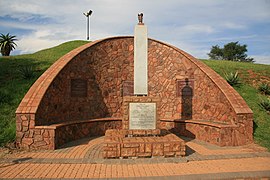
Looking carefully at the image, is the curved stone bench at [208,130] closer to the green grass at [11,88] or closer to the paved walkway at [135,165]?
the paved walkway at [135,165]

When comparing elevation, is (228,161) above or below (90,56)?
below

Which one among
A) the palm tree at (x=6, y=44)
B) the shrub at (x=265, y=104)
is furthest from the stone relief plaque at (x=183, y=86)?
the palm tree at (x=6, y=44)

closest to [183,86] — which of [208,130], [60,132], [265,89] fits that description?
[208,130]

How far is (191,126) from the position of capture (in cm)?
899

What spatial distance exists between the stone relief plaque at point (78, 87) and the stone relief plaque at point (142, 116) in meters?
3.26

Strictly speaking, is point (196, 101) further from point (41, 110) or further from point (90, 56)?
point (41, 110)

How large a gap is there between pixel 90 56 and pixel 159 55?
365 cm

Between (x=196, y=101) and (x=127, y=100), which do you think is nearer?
(x=127, y=100)

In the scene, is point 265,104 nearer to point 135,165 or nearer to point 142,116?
point 142,116

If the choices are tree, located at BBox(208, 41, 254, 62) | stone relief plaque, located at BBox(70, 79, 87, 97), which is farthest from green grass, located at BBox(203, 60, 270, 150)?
tree, located at BBox(208, 41, 254, 62)

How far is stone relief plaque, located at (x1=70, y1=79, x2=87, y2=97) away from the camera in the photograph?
9.16 metres

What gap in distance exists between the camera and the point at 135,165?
556cm

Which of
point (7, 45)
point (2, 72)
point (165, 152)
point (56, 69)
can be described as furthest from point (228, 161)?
point (7, 45)

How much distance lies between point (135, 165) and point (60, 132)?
3286mm
